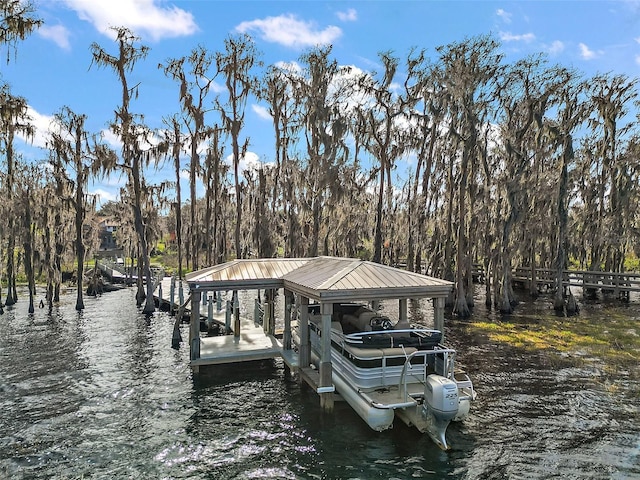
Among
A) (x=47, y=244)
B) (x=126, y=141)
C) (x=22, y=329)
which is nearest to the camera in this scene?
(x=22, y=329)

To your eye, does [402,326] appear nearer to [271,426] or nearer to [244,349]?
[271,426]

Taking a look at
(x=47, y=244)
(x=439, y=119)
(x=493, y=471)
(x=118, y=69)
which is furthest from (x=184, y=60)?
(x=493, y=471)

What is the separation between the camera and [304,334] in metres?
11.9

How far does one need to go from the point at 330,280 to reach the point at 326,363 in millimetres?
1886

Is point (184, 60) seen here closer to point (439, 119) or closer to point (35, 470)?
point (439, 119)

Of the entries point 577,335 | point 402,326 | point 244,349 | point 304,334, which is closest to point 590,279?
point 577,335

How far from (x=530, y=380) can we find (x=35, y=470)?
40.7 ft

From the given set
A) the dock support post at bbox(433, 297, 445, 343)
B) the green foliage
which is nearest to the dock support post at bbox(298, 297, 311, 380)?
the dock support post at bbox(433, 297, 445, 343)

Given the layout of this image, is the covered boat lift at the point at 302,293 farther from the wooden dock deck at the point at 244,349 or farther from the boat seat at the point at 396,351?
the boat seat at the point at 396,351

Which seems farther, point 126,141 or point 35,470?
point 126,141

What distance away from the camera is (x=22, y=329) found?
20.5 m

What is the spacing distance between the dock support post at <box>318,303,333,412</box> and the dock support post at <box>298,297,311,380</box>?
5.97 feet

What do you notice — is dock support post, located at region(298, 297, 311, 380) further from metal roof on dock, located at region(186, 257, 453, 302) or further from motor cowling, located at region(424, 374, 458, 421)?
motor cowling, located at region(424, 374, 458, 421)

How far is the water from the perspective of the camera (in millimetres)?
7934
